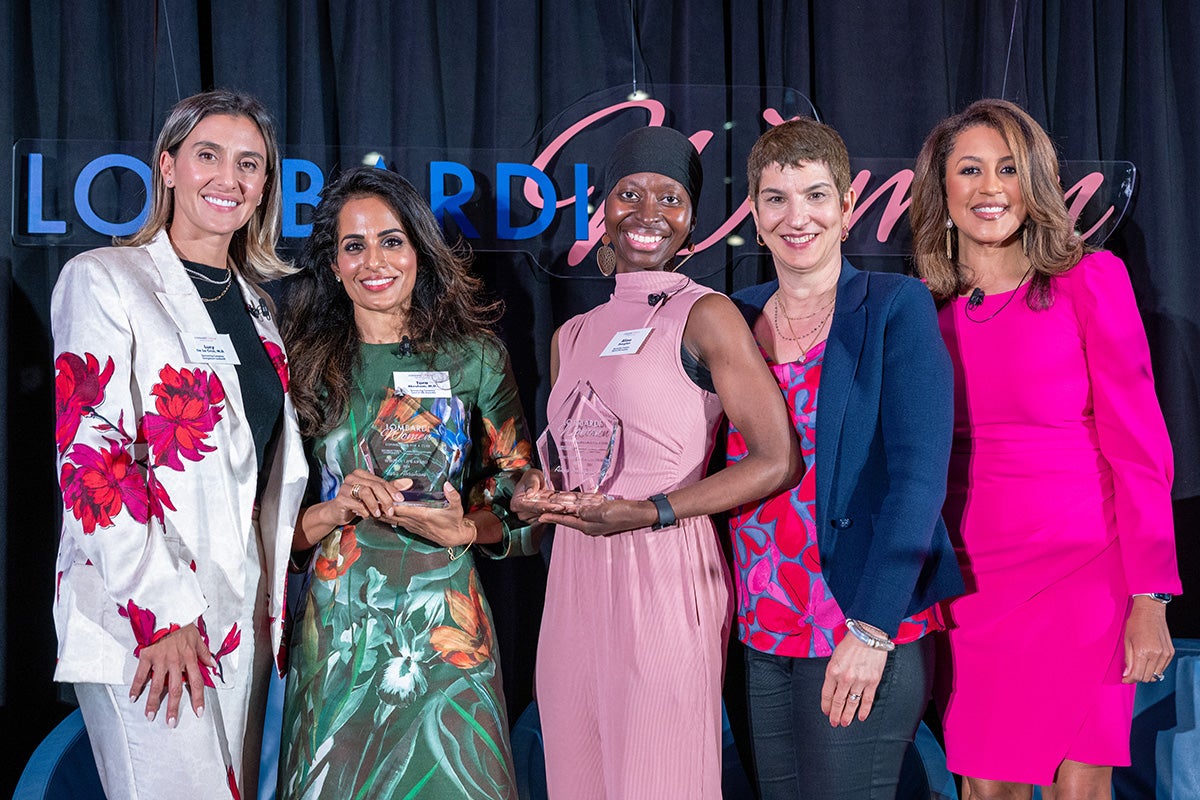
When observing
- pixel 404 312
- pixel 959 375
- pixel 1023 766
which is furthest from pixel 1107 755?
pixel 404 312

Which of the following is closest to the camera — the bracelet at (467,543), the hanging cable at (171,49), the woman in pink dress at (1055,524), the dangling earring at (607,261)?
the woman in pink dress at (1055,524)

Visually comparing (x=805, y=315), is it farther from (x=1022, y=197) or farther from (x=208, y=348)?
(x=208, y=348)

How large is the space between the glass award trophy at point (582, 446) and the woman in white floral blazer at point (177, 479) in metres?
0.55

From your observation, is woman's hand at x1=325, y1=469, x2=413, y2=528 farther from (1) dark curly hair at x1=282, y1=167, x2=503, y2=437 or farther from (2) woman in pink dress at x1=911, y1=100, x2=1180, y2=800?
(2) woman in pink dress at x1=911, y1=100, x2=1180, y2=800

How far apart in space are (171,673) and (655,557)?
91cm

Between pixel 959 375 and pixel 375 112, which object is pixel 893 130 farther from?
pixel 375 112

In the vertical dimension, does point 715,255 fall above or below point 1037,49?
below

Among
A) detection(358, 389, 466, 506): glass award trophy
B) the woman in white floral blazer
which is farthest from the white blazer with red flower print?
detection(358, 389, 466, 506): glass award trophy

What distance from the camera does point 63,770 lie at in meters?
2.48

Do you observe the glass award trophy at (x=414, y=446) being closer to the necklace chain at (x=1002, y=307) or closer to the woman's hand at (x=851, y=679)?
the woman's hand at (x=851, y=679)

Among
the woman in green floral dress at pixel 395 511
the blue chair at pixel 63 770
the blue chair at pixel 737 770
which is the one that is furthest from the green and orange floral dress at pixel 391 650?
the blue chair at pixel 63 770

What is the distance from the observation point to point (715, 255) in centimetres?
321

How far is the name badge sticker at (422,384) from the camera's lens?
7.24 ft

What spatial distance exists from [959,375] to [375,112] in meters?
1.94
